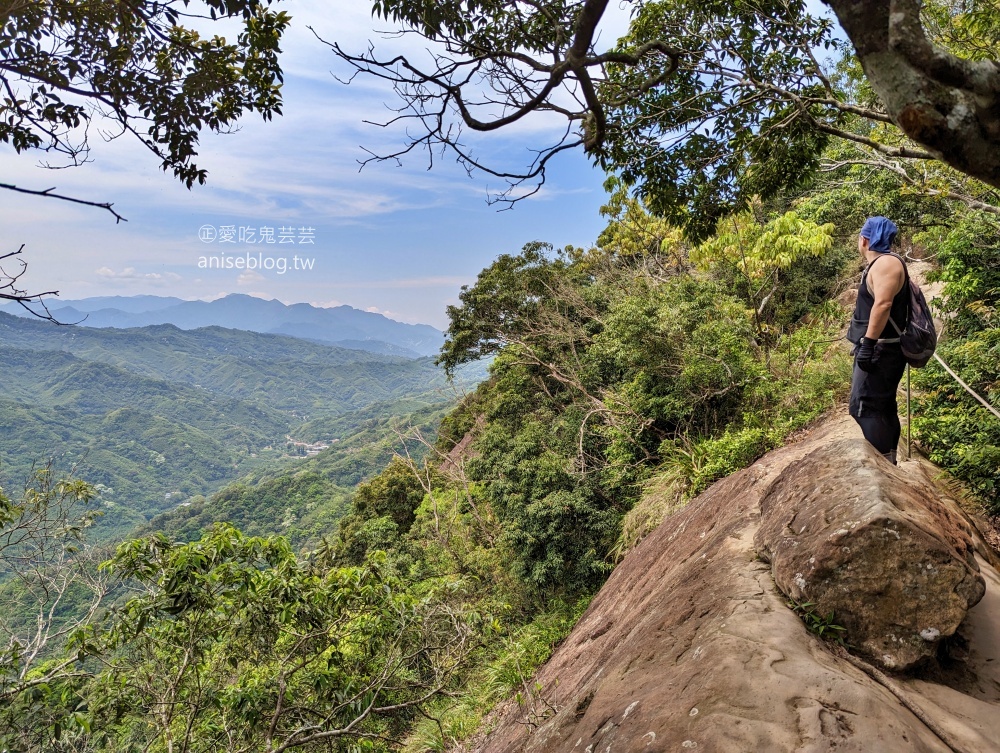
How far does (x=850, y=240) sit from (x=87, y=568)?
56.5 feet

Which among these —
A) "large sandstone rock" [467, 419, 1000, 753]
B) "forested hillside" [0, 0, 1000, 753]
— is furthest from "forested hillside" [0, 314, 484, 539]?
"large sandstone rock" [467, 419, 1000, 753]

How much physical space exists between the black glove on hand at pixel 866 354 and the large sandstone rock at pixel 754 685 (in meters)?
0.76

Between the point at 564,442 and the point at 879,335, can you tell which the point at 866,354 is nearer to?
the point at 879,335

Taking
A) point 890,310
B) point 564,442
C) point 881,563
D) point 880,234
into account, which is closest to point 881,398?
point 890,310

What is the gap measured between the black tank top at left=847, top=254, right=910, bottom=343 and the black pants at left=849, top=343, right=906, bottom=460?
15 centimetres

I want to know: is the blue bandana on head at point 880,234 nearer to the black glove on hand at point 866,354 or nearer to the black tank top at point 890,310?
the black tank top at point 890,310

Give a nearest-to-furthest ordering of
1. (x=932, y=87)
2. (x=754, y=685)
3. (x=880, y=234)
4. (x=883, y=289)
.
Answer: (x=932, y=87), (x=754, y=685), (x=883, y=289), (x=880, y=234)

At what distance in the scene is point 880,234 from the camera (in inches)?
138

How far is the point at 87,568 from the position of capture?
5.85 m

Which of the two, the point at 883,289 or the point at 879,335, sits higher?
the point at 883,289

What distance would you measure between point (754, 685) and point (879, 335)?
2560 millimetres

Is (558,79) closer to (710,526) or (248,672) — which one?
(710,526)

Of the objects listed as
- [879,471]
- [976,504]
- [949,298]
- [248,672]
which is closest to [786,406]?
[949,298]

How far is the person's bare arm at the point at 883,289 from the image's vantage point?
11.1 feet
